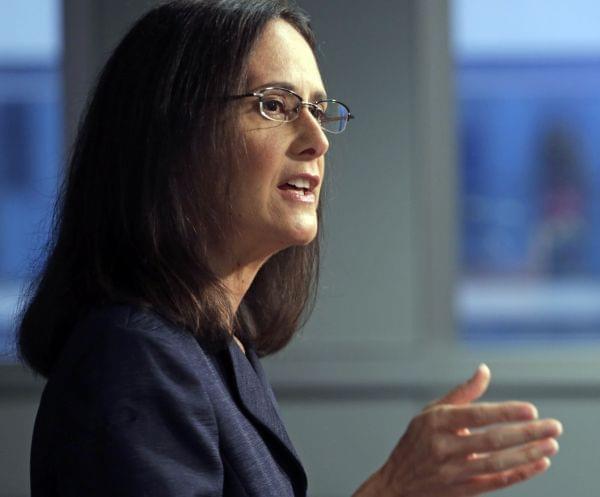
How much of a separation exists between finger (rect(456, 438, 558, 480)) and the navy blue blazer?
0.81ft

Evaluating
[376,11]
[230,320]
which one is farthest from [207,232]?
[376,11]

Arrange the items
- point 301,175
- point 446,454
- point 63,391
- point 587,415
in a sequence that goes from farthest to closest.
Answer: point 587,415 < point 301,175 < point 446,454 < point 63,391

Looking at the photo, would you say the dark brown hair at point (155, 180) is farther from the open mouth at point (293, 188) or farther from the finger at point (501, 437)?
the finger at point (501, 437)

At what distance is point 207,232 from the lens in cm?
133

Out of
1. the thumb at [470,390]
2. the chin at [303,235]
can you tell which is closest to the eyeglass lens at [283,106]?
the chin at [303,235]

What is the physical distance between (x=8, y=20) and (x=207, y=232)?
2.99 meters

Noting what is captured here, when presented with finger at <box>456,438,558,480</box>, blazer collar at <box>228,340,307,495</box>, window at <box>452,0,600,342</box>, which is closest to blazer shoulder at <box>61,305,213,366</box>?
blazer collar at <box>228,340,307,495</box>

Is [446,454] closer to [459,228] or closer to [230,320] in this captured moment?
[230,320]

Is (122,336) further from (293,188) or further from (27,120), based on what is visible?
(27,120)

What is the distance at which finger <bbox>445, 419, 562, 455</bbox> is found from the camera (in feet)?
4.07

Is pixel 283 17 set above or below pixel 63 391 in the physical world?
above

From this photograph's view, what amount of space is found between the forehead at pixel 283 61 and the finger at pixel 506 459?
1.75 feet

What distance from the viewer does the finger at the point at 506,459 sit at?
4.12ft

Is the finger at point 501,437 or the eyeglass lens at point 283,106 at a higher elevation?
the eyeglass lens at point 283,106
